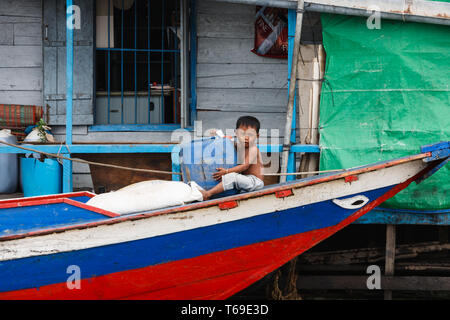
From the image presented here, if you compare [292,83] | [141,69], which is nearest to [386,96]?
[292,83]

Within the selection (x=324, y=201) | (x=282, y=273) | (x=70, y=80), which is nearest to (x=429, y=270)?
(x=282, y=273)

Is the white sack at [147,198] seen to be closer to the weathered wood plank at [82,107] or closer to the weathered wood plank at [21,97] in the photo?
the weathered wood plank at [82,107]

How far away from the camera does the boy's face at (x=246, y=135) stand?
11.4 ft

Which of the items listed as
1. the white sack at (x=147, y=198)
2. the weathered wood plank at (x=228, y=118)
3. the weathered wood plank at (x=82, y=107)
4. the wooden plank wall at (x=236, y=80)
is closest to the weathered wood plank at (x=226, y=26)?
the wooden plank wall at (x=236, y=80)

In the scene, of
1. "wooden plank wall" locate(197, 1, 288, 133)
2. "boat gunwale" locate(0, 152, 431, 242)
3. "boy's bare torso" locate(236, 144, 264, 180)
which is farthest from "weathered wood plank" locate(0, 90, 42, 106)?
"boy's bare torso" locate(236, 144, 264, 180)

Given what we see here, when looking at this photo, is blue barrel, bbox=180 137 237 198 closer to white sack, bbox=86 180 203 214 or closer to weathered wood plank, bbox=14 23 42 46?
white sack, bbox=86 180 203 214

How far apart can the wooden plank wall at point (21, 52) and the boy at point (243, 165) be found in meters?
3.14

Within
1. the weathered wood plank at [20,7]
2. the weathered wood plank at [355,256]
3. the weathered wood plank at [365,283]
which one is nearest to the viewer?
the weathered wood plank at [365,283]

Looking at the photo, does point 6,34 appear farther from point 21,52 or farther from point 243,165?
point 243,165

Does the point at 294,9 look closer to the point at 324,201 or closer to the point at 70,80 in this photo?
the point at 324,201

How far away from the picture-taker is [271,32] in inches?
215

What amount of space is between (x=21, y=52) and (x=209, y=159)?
3312 millimetres

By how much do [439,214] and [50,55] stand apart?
189 inches

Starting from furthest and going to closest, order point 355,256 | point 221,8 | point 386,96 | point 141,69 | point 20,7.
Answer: point 141,69
point 221,8
point 20,7
point 355,256
point 386,96
